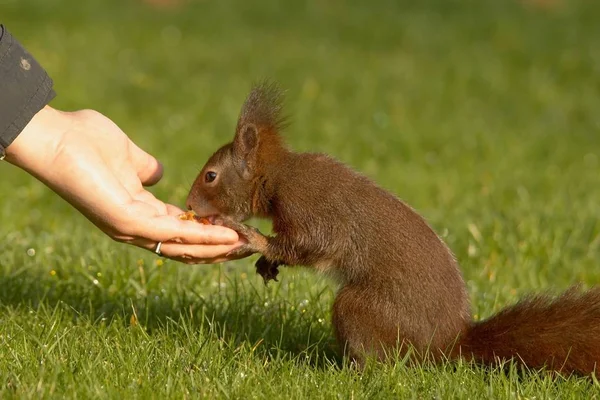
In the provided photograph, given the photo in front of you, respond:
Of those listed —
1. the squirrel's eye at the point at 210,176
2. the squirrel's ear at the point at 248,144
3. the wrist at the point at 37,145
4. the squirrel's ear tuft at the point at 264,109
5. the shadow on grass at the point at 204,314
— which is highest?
the squirrel's ear tuft at the point at 264,109

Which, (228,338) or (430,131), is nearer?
(228,338)

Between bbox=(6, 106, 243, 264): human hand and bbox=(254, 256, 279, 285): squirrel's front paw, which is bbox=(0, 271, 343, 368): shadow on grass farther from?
bbox=(6, 106, 243, 264): human hand

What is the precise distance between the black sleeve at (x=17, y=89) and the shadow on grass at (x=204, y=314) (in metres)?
0.91

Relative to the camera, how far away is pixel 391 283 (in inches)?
156

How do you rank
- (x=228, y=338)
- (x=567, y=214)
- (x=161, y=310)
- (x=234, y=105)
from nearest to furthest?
(x=228, y=338), (x=161, y=310), (x=567, y=214), (x=234, y=105)

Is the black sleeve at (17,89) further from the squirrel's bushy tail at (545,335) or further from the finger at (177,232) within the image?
the squirrel's bushy tail at (545,335)

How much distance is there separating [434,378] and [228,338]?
3.19 feet

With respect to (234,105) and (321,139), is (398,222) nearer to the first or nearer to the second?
(321,139)

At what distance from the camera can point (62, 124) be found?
3.93 meters

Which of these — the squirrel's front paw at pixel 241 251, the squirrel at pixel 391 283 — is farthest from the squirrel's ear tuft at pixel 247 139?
the squirrel's front paw at pixel 241 251

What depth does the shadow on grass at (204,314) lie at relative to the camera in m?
4.19

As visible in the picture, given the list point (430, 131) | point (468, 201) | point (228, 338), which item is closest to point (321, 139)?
point (430, 131)

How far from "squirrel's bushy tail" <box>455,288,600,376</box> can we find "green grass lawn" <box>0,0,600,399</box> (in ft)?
0.38

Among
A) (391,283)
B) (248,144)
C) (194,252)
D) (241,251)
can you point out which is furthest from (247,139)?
(391,283)
